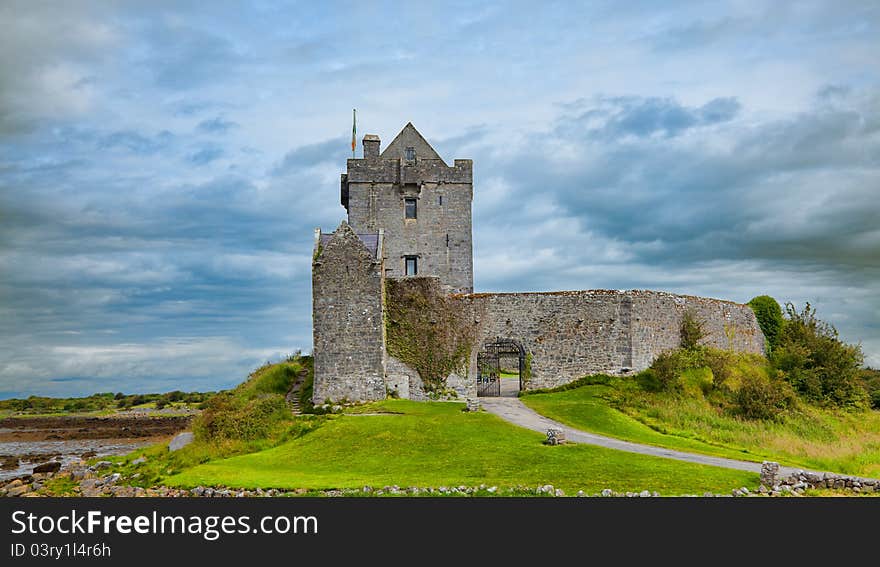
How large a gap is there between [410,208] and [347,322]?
47.4ft

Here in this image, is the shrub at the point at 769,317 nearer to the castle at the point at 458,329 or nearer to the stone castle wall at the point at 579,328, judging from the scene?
the castle at the point at 458,329

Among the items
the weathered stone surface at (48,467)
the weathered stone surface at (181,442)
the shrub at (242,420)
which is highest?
the shrub at (242,420)

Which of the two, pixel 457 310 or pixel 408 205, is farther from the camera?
pixel 408 205

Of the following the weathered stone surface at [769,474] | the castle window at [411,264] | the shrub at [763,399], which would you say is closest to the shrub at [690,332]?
the shrub at [763,399]

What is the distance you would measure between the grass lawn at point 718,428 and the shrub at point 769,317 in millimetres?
7773

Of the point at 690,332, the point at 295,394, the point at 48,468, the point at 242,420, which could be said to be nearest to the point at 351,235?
the point at 295,394

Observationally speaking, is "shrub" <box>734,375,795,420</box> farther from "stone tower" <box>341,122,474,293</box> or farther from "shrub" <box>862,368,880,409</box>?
"stone tower" <box>341,122,474,293</box>

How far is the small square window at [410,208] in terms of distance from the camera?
1848 inches

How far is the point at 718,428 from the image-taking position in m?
30.4

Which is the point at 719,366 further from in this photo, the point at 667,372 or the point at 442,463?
the point at 442,463
